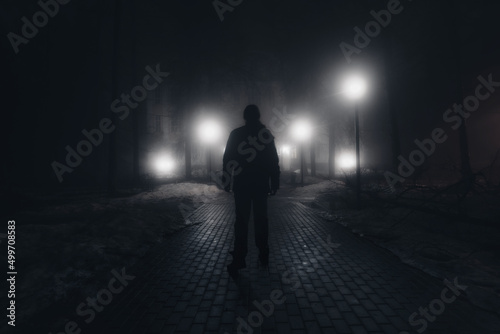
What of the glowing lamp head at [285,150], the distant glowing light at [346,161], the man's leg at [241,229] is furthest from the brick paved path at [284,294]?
the glowing lamp head at [285,150]

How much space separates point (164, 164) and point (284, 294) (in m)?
23.9

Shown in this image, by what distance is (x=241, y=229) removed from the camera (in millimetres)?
4039

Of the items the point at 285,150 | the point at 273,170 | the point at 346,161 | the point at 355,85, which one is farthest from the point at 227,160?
the point at 285,150

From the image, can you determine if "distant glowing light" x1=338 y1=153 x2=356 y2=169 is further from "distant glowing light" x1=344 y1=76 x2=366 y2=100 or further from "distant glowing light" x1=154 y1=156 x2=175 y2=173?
"distant glowing light" x1=344 y1=76 x2=366 y2=100

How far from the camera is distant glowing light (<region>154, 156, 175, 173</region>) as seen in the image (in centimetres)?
2516

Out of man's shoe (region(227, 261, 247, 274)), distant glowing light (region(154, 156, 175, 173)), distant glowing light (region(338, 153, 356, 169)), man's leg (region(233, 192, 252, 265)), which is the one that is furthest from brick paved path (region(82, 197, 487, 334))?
distant glowing light (region(338, 153, 356, 169))

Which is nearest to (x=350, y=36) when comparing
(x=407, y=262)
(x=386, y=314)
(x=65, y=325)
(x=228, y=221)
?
(x=228, y=221)

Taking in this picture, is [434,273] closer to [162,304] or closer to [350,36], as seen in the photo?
[162,304]

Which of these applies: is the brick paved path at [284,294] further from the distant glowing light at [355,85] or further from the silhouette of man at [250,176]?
the distant glowing light at [355,85]

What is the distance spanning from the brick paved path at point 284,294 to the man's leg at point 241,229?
338 mm

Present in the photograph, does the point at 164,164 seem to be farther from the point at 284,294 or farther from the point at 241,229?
the point at 284,294

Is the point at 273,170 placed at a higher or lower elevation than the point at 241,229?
higher

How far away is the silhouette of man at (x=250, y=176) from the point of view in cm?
407

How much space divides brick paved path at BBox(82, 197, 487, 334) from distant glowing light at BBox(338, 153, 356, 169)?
2510 centimetres
